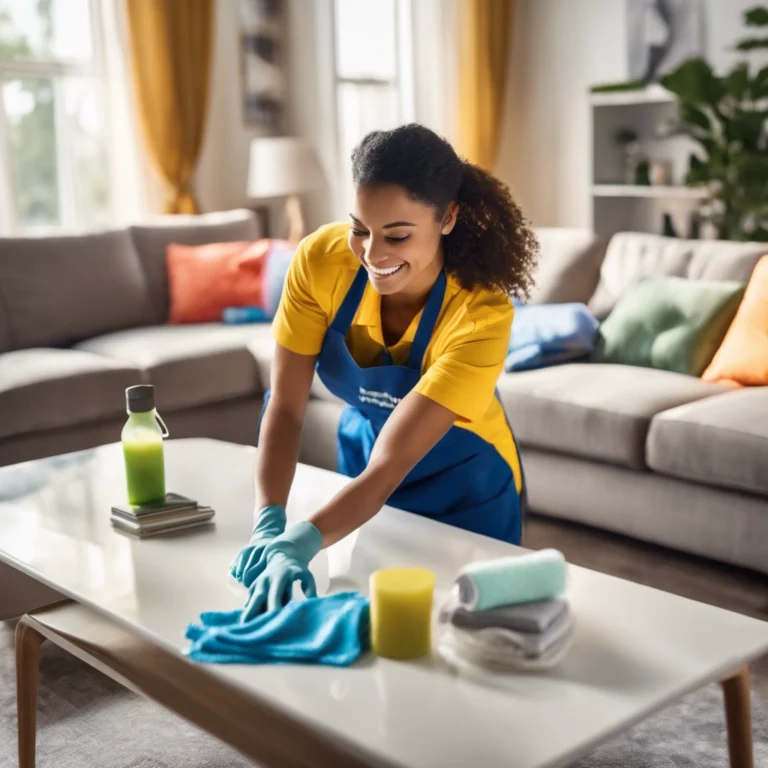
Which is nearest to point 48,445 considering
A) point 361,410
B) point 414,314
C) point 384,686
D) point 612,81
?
point 361,410

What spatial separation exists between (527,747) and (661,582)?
1761mm

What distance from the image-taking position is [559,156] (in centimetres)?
639

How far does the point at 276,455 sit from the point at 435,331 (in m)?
0.35

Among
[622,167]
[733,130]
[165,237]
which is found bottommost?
[165,237]

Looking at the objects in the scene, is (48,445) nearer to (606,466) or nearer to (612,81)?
(606,466)

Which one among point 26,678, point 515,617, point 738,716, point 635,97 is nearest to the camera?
point 515,617

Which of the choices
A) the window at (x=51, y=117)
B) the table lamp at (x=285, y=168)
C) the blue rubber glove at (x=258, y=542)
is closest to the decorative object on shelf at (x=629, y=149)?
the table lamp at (x=285, y=168)

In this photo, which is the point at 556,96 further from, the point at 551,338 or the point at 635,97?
the point at 551,338

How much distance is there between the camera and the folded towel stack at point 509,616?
1.21m

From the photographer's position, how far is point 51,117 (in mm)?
4906

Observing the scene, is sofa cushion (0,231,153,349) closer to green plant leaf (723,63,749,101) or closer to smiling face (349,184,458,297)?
smiling face (349,184,458,297)

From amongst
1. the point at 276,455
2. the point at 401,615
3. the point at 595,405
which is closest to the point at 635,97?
the point at 595,405

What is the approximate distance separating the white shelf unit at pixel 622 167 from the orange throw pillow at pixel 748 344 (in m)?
2.54

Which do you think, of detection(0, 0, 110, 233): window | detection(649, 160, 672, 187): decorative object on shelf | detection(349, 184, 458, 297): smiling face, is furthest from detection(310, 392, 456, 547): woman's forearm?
detection(649, 160, 672, 187): decorative object on shelf
